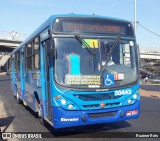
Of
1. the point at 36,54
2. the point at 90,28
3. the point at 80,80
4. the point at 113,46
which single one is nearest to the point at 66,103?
the point at 80,80

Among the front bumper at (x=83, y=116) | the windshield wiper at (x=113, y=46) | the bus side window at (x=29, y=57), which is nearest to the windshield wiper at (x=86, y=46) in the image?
the windshield wiper at (x=113, y=46)

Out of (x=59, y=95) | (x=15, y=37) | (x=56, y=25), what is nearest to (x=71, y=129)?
(x=59, y=95)

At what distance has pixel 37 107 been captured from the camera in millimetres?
10562

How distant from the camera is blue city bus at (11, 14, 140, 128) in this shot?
7996 millimetres

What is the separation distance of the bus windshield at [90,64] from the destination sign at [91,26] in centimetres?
26

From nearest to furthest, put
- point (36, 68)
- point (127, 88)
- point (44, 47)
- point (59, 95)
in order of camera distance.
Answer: point (59, 95) < point (127, 88) < point (44, 47) < point (36, 68)

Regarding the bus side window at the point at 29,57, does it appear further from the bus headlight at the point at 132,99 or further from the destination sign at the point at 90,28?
the bus headlight at the point at 132,99

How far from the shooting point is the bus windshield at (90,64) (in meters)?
8.10

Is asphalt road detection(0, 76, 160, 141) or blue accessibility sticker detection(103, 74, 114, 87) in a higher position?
blue accessibility sticker detection(103, 74, 114, 87)

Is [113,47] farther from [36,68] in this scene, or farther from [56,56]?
[36,68]

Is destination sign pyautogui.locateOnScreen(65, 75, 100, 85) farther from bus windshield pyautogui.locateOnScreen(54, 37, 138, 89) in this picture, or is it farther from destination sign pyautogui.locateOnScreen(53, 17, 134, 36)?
destination sign pyautogui.locateOnScreen(53, 17, 134, 36)

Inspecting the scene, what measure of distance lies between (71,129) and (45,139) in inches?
48.3

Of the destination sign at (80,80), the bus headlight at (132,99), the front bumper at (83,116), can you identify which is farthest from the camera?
the bus headlight at (132,99)

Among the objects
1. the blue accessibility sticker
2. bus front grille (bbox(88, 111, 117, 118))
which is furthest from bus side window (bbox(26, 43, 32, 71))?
bus front grille (bbox(88, 111, 117, 118))
